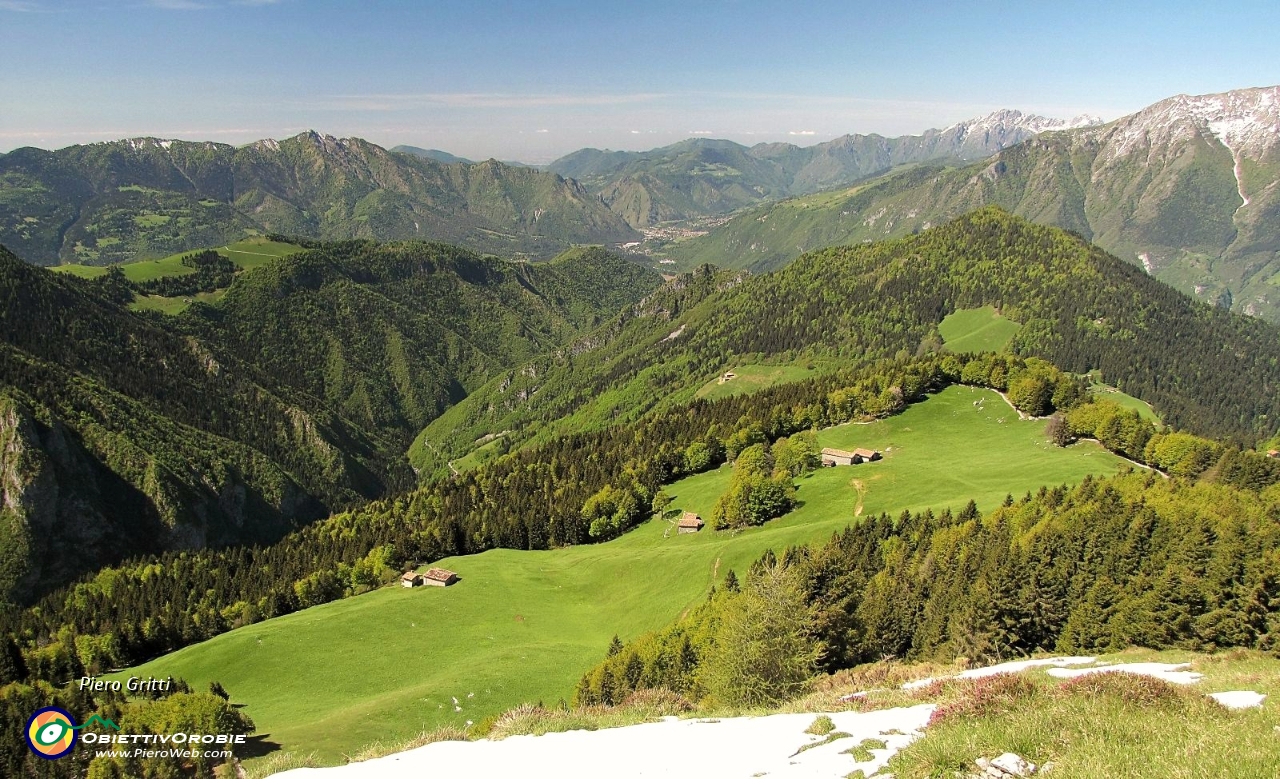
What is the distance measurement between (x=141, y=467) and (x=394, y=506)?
91.3m

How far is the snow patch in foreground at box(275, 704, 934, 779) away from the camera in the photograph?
761 inches

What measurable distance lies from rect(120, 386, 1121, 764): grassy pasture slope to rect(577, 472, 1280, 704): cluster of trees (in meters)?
14.7

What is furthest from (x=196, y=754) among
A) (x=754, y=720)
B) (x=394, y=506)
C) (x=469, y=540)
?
(x=394, y=506)

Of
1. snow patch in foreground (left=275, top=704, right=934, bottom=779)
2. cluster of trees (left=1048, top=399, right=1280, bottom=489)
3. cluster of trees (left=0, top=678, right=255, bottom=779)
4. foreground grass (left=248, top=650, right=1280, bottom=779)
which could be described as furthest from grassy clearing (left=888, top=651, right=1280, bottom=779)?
cluster of trees (left=1048, top=399, right=1280, bottom=489)

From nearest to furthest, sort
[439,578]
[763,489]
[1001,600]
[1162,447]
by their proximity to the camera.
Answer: [1001,600] → [1162,447] → [439,578] → [763,489]

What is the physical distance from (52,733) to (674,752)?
4303 cm

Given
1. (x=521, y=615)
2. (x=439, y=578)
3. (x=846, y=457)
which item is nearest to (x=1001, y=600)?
(x=521, y=615)

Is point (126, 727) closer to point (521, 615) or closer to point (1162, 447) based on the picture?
point (521, 615)

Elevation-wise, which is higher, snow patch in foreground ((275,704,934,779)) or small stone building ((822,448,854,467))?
snow patch in foreground ((275,704,934,779))

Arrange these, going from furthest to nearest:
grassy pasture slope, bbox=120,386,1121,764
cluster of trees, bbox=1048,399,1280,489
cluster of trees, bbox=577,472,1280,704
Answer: cluster of trees, bbox=1048,399,1280,489 < grassy pasture slope, bbox=120,386,1121,764 < cluster of trees, bbox=577,472,1280,704

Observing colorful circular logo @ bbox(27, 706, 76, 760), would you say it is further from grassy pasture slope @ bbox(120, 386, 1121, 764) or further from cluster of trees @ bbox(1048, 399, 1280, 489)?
cluster of trees @ bbox(1048, 399, 1280, 489)

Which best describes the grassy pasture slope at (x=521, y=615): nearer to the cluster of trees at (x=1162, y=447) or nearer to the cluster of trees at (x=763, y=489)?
the cluster of trees at (x=763, y=489)

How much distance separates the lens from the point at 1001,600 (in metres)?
46.5

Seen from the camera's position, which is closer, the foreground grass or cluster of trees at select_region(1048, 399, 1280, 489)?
the foreground grass
